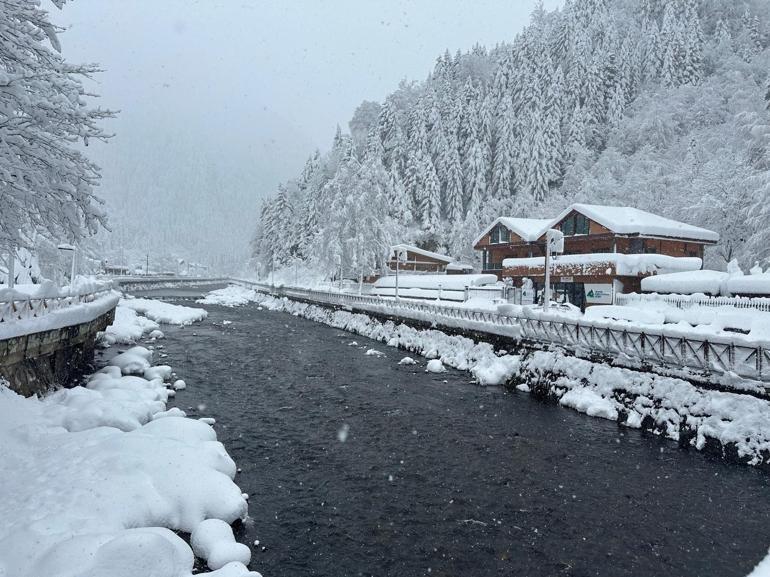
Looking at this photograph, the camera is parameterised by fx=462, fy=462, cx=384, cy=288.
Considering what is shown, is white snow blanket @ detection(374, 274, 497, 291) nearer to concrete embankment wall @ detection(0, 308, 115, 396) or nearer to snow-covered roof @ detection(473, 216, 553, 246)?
snow-covered roof @ detection(473, 216, 553, 246)

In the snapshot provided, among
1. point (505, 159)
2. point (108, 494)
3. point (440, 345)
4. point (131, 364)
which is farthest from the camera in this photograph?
point (505, 159)

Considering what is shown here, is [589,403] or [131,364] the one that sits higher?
[131,364]

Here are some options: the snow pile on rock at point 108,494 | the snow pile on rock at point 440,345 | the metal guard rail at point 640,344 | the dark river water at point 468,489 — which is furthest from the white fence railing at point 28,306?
the metal guard rail at point 640,344

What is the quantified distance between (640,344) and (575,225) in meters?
24.8

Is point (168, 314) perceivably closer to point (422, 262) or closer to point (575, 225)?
point (422, 262)

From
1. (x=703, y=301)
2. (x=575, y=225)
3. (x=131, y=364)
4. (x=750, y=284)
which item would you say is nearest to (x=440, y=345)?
(x=703, y=301)

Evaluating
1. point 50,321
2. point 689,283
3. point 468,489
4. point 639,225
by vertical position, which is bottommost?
point 468,489

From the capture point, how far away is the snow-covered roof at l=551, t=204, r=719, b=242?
111 feet

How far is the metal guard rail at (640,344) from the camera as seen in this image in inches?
491

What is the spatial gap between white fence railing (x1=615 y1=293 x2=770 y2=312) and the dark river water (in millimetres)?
11592

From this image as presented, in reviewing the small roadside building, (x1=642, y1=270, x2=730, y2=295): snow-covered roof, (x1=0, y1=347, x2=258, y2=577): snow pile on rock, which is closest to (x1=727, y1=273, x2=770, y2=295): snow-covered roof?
(x1=642, y1=270, x2=730, y2=295): snow-covered roof

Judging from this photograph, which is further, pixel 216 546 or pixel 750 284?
pixel 750 284

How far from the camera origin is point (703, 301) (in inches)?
893

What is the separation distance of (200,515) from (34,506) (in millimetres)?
2490
